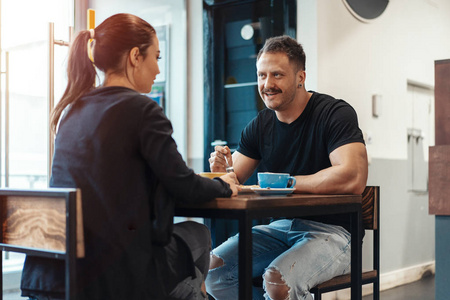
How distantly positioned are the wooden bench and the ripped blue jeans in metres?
0.84

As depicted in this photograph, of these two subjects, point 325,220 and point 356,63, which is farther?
point 356,63

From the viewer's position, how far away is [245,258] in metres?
1.51

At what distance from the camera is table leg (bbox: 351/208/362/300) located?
2001mm

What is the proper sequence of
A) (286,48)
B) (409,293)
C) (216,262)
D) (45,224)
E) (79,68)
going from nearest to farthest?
(45,224)
(79,68)
(216,262)
(286,48)
(409,293)

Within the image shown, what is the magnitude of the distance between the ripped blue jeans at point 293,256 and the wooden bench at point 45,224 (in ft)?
2.77

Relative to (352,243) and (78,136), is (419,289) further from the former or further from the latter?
(78,136)

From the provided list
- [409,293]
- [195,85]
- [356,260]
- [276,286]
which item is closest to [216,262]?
[276,286]

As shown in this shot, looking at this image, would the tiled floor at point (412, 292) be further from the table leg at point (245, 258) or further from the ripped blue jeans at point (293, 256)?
the table leg at point (245, 258)

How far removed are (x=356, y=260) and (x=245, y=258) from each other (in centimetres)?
67

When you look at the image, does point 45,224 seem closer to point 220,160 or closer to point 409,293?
point 220,160

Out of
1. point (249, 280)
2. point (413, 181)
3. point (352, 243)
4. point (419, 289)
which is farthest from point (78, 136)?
point (413, 181)

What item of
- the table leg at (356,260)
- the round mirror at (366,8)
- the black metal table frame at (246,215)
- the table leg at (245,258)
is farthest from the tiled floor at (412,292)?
the table leg at (245,258)

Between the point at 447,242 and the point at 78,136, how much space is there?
2002 mm

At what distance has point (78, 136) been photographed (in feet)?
4.84
